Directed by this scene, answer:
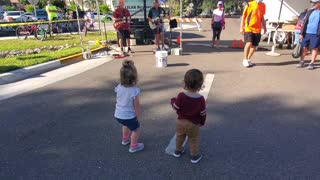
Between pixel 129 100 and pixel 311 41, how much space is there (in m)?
6.34

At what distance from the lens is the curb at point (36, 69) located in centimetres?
749

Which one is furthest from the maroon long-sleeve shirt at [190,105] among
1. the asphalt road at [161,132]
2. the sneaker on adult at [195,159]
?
the asphalt road at [161,132]

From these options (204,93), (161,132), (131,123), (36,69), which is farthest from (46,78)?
(131,123)

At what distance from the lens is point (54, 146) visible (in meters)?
4.00

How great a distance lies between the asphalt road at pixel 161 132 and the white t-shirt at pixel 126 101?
518 millimetres

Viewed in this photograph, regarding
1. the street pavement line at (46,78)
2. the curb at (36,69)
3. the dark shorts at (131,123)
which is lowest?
the street pavement line at (46,78)

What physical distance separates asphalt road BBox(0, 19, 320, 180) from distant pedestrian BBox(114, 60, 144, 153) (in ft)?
1.06

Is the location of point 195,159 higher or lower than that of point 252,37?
lower

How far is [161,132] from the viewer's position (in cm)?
436

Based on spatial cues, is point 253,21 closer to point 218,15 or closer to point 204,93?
point 204,93

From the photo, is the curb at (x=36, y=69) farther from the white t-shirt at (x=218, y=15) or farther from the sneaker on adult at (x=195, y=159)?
the sneaker on adult at (x=195, y=159)

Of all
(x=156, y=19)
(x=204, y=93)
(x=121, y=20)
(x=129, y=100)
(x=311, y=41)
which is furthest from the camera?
(x=156, y=19)

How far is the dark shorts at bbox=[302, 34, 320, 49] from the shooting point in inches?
306

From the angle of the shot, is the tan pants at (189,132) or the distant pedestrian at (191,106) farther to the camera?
the tan pants at (189,132)
